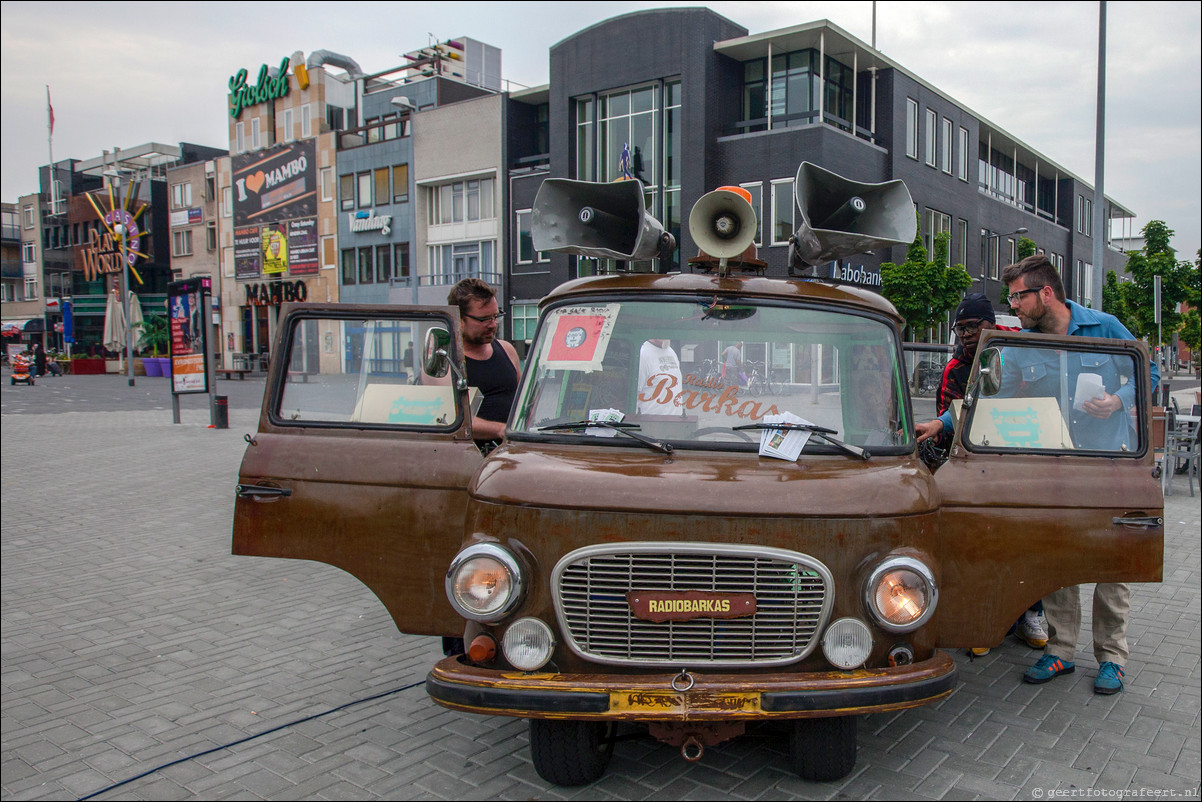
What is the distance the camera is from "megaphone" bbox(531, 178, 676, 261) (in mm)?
4348

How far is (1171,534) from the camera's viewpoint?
8781 mm

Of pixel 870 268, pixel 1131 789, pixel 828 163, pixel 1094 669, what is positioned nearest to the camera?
pixel 1131 789

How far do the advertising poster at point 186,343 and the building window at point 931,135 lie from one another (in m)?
27.8

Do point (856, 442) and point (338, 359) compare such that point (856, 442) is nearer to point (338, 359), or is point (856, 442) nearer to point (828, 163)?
point (338, 359)

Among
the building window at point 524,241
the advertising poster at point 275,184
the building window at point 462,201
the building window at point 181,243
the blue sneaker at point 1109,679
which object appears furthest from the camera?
the building window at point 181,243

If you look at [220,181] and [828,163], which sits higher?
[220,181]

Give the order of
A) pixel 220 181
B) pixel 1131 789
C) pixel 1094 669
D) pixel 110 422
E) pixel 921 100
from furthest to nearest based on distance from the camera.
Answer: pixel 220 181
pixel 921 100
pixel 110 422
pixel 1094 669
pixel 1131 789

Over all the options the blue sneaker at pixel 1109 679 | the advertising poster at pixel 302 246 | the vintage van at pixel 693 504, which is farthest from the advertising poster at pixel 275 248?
the blue sneaker at pixel 1109 679

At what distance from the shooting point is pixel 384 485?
13.1ft

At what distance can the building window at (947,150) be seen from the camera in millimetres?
36375

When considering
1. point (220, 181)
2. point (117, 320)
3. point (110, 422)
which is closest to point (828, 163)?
point (110, 422)

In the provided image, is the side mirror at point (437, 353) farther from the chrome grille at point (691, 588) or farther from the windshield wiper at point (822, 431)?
the windshield wiper at point (822, 431)

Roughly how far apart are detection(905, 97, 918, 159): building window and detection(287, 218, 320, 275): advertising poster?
33461 millimetres

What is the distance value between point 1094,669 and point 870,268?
2846 centimetres
